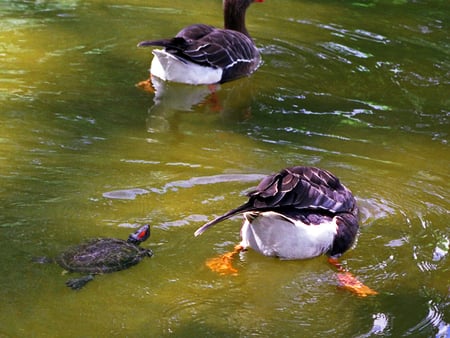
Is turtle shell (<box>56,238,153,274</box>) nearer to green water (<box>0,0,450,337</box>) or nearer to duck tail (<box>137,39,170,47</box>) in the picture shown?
green water (<box>0,0,450,337</box>)

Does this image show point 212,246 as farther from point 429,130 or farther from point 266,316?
point 429,130

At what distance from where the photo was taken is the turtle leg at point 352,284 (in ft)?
18.8

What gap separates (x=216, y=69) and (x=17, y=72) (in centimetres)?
219

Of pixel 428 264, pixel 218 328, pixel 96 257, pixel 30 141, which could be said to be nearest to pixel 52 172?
pixel 30 141

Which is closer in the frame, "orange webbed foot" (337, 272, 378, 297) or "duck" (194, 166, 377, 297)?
"orange webbed foot" (337, 272, 378, 297)

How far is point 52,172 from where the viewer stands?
721 cm

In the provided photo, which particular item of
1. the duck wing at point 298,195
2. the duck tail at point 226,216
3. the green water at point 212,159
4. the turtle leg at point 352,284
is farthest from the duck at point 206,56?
the turtle leg at point 352,284

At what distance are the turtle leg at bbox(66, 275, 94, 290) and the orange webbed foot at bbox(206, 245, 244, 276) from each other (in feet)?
2.67

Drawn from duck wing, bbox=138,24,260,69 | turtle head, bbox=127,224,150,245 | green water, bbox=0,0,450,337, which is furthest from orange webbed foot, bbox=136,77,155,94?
turtle head, bbox=127,224,150,245

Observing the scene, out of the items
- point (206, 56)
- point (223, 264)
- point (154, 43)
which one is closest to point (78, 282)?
point (223, 264)

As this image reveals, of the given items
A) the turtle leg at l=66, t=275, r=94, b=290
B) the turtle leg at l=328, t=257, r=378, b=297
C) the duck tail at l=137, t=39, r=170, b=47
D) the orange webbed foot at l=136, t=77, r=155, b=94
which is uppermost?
the duck tail at l=137, t=39, r=170, b=47

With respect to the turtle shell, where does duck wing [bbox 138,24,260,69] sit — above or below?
above

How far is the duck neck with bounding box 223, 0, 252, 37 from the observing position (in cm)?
1082

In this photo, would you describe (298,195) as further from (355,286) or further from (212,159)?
(212,159)
